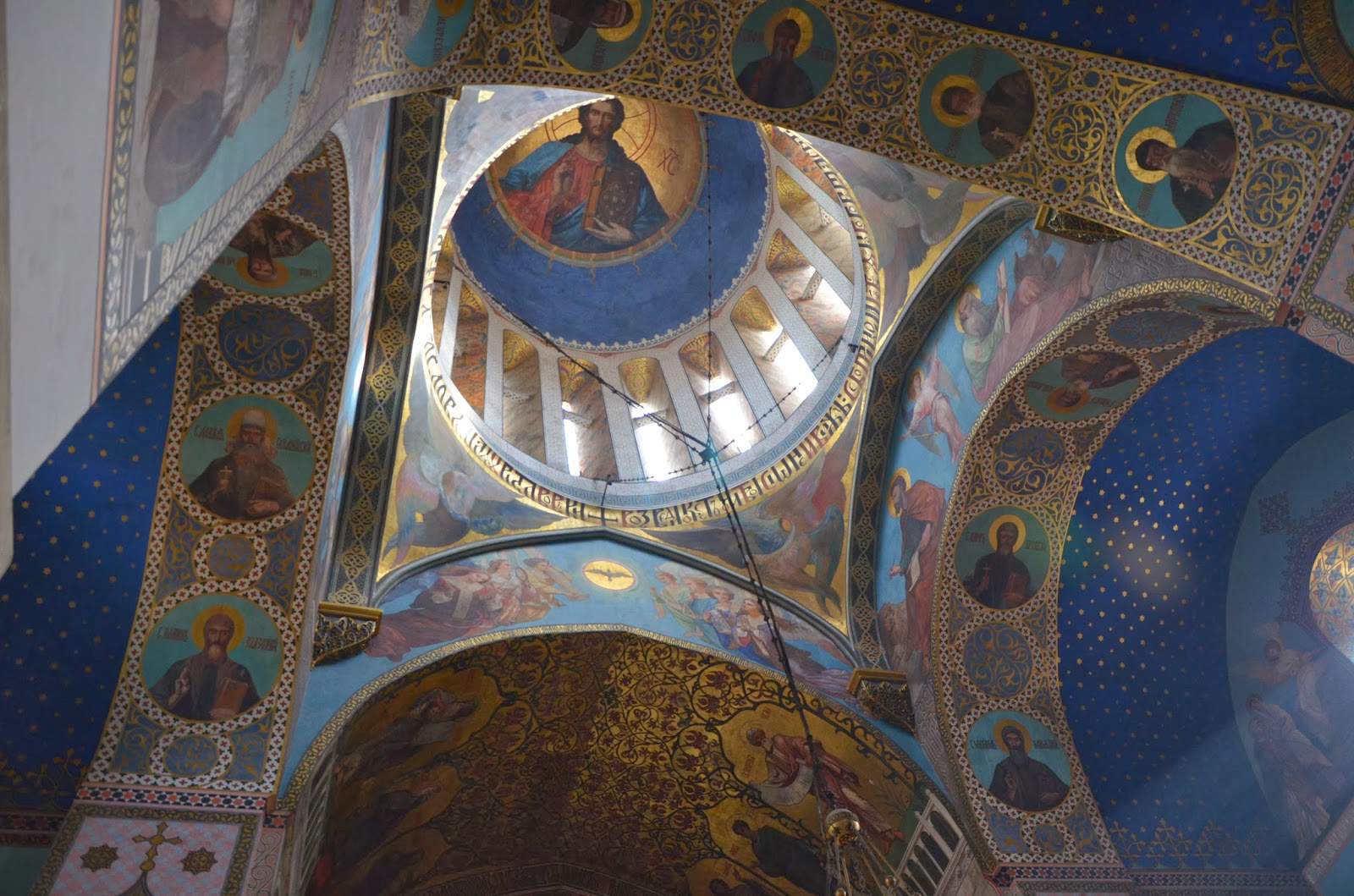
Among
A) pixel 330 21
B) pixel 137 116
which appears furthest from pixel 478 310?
pixel 137 116

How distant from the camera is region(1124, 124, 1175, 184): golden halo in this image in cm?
693

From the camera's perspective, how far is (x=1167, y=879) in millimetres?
9172

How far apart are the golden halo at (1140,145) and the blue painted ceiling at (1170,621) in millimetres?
2493

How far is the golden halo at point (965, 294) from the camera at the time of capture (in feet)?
33.1

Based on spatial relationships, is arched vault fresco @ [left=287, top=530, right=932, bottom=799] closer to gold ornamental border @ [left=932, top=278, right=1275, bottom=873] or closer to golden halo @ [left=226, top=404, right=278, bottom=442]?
gold ornamental border @ [left=932, top=278, right=1275, bottom=873]

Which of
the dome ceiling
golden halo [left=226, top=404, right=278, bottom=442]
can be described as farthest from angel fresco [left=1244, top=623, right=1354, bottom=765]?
golden halo [left=226, top=404, right=278, bottom=442]

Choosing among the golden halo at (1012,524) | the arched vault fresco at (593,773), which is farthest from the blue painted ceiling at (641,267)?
the golden halo at (1012,524)

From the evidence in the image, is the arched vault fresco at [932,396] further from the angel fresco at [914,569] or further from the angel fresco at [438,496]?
the angel fresco at [438,496]

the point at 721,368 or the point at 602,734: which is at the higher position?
the point at 721,368

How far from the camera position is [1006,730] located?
9828mm

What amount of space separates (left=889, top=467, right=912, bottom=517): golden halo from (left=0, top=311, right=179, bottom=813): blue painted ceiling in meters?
6.20

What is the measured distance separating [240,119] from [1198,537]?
8.31 meters

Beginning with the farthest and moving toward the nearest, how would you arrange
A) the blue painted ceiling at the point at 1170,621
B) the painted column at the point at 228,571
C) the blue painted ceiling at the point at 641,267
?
the blue painted ceiling at the point at 641,267, the blue painted ceiling at the point at 1170,621, the painted column at the point at 228,571

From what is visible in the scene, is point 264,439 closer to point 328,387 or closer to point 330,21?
point 328,387
